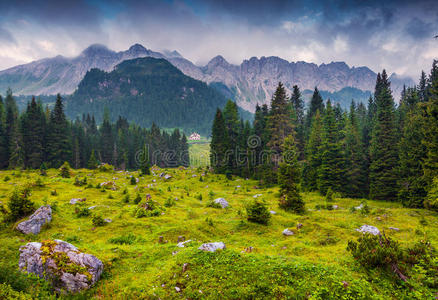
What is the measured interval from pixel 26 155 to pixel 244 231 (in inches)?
2776

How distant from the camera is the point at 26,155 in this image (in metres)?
56.8

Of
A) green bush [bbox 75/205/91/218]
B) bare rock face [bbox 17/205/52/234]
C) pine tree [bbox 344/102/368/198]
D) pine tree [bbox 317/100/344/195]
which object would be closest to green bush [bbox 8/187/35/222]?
bare rock face [bbox 17/205/52/234]

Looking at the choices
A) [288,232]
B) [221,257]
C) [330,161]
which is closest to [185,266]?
[221,257]

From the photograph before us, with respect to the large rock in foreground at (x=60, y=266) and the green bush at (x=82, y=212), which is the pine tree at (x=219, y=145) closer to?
the green bush at (x=82, y=212)

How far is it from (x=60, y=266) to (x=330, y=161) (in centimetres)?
3848

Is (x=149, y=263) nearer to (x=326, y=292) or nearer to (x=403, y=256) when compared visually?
(x=326, y=292)

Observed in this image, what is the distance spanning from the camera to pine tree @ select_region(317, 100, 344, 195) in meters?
35.7

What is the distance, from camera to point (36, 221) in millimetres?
12148

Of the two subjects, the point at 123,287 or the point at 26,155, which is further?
the point at 26,155

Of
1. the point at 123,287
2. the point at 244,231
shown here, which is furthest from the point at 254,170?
the point at 123,287

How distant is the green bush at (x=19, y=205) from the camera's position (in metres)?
12.4

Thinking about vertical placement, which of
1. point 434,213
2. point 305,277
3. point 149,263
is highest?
point 305,277

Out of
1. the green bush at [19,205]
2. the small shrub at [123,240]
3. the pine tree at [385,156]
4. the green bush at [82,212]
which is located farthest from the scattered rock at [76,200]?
the pine tree at [385,156]

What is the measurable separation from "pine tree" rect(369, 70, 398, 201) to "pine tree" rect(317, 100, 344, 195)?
5285 mm
